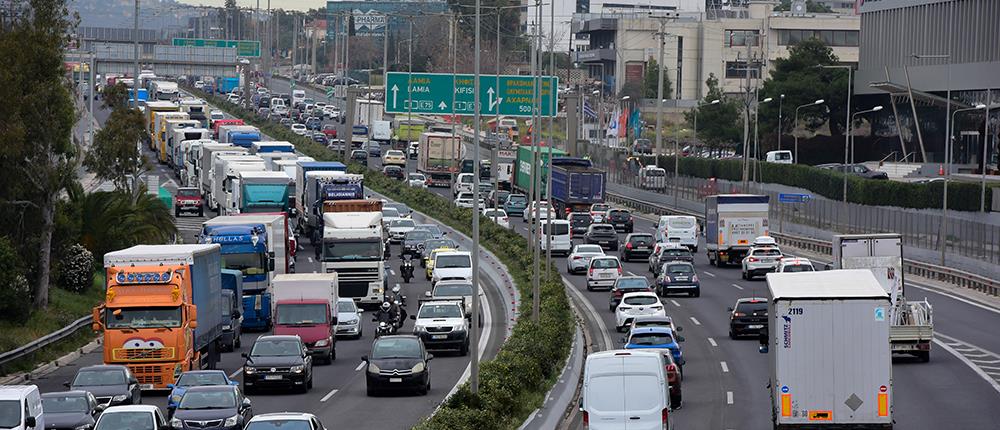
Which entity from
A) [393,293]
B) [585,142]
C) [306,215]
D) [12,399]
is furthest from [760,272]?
[585,142]

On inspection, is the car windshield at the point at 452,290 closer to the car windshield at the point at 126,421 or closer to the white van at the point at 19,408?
the car windshield at the point at 126,421

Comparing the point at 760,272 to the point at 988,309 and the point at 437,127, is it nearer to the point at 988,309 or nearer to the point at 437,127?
the point at 988,309

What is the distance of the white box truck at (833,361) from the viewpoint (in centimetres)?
2606

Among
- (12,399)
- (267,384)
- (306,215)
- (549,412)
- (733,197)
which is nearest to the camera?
(12,399)

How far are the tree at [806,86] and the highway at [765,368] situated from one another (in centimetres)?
6137

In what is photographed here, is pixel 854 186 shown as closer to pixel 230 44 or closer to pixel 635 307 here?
pixel 635 307

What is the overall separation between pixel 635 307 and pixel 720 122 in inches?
3471

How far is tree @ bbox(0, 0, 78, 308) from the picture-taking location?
151 ft

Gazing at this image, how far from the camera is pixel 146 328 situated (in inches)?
1438

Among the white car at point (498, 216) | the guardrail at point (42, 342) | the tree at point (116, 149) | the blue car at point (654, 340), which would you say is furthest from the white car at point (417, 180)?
the blue car at point (654, 340)

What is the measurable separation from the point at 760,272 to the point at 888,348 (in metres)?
37.3

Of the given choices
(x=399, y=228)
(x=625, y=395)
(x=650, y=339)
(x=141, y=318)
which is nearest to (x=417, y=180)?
(x=399, y=228)

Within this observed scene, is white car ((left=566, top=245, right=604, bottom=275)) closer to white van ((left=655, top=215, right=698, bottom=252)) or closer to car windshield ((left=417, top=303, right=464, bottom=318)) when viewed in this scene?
white van ((left=655, top=215, right=698, bottom=252))

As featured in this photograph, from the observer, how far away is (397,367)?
117 ft
